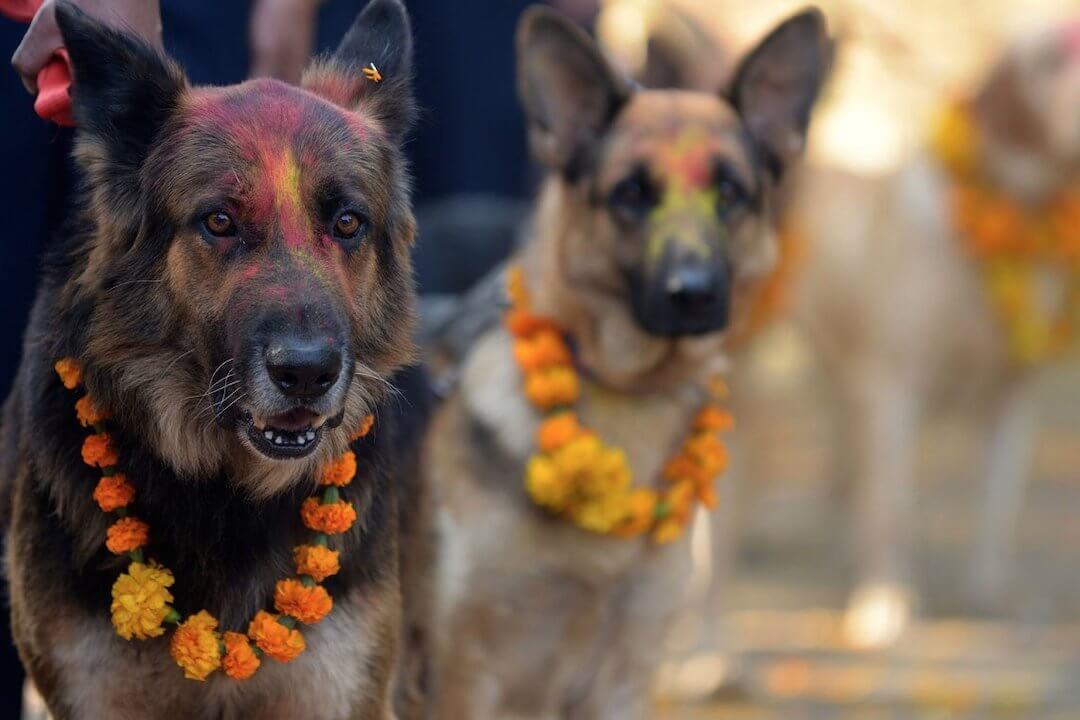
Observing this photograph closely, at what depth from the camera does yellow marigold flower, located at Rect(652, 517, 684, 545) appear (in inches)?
140

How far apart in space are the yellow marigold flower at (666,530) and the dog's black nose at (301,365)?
152 cm

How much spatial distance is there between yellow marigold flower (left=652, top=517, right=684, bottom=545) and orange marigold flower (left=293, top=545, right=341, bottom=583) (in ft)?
4.15

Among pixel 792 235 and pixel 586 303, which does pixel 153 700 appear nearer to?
pixel 586 303

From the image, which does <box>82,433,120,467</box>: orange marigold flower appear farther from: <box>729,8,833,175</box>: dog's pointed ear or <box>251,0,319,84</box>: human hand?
<box>729,8,833,175</box>: dog's pointed ear

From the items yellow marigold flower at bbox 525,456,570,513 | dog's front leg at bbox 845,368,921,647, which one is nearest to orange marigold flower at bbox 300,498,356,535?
yellow marigold flower at bbox 525,456,570,513

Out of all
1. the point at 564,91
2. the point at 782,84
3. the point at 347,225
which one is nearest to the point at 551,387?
the point at 564,91

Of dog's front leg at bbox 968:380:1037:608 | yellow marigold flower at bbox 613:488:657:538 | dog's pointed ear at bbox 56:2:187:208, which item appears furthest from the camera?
dog's front leg at bbox 968:380:1037:608

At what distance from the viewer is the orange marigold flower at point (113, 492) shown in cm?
234

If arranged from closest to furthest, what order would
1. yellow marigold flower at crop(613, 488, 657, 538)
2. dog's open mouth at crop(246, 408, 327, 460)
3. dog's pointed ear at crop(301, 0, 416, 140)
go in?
dog's open mouth at crop(246, 408, 327, 460) < dog's pointed ear at crop(301, 0, 416, 140) < yellow marigold flower at crop(613, 488, 657, 538)

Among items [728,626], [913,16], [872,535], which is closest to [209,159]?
[728,626]

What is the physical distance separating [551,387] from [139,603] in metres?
1.46

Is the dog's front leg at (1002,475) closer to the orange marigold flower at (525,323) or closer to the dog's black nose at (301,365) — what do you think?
the orange marigold flower at (525,323)

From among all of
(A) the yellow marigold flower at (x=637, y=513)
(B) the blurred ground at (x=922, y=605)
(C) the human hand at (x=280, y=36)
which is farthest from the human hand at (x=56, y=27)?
(B) the blurred ground at (x=922, y=605)

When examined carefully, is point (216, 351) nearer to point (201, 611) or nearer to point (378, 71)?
point (201, 611)
